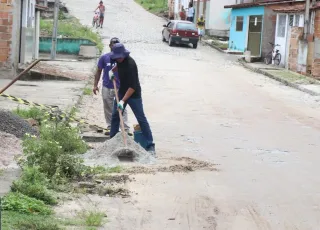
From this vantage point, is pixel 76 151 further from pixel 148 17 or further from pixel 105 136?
pixel 148 17

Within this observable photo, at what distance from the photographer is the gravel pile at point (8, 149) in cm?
900

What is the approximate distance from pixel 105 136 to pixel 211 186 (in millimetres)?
3587

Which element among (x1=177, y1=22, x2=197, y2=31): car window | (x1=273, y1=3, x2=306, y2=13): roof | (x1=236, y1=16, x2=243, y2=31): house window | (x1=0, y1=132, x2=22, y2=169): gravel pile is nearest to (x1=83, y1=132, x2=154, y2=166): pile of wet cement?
(x1=0, y1=132, x2=22, y2=169): gravel pile

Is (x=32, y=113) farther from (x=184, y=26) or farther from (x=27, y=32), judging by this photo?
(x=184, y=26)

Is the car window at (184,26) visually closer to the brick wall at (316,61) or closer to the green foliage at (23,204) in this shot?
the brick wall at (316,61)

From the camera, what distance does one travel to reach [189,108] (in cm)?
1761

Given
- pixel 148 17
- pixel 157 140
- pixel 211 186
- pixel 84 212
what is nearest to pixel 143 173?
pixel 211 186

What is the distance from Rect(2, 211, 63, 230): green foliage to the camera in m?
6.07

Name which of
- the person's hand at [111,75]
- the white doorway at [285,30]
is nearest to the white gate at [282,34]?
the white doorway at [285,30]

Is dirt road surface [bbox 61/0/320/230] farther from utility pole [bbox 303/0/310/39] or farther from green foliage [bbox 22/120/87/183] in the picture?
utility pole [bbox 303/0/310/39]

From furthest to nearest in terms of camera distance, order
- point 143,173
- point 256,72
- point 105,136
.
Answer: point 256,72 < point 105,136 < point 143,173

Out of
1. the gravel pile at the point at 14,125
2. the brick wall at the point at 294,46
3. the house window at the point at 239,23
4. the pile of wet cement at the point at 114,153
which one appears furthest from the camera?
the house window at the point at 239,23

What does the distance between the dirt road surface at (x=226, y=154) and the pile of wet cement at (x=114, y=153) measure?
806 mm

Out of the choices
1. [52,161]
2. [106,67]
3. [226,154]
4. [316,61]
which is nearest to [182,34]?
[316,61]
